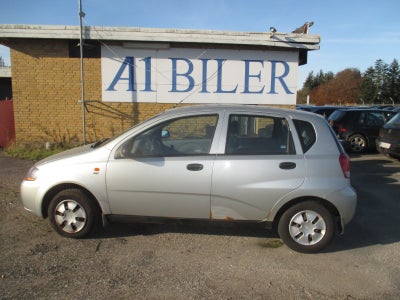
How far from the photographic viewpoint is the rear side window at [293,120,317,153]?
13.1 ft

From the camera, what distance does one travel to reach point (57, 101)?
9867mm

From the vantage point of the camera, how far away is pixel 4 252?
3.90 metres

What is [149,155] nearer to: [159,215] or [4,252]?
[159,215]

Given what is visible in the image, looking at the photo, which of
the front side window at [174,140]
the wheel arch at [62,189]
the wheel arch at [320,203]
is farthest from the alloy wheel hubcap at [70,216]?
the wheel arch at [320,203]

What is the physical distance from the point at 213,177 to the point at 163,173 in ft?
1.84

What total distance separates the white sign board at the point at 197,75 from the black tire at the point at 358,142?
3.09 m

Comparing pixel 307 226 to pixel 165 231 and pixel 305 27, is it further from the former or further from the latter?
pixel 305 27

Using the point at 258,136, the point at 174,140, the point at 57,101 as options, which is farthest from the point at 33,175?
the point at 57,101

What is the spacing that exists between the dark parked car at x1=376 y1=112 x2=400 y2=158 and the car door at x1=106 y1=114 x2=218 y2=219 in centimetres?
704

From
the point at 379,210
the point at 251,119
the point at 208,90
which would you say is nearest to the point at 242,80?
the point at 208,90

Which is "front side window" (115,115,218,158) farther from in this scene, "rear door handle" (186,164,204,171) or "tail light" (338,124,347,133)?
"tail light" (338,124,347,133)

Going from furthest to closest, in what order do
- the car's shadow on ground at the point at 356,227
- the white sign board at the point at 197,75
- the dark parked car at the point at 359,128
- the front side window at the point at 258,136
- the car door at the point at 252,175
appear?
the dark parked car at the point at 359,128, the white sign board at the point at 197,75, the car's shadow on ground at the point at 356,227, the front side window at the point at 258,136, the car door at the point at 252,175

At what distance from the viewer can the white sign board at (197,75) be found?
32.4 feet

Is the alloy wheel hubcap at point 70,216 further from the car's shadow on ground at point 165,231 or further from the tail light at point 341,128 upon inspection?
the tail light at point 341,128
